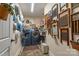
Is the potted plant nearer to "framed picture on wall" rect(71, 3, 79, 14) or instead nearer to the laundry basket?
the laundry basket

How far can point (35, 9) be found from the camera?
8.25 ft

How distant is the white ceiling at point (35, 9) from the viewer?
240 cm

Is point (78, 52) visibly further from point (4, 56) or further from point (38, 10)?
point (4, 56)

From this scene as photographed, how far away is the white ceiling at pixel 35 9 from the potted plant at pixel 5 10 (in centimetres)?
23

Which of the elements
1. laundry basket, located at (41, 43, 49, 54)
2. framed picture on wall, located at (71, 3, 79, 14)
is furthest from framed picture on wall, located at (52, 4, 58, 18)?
laundry basket, located at (41, 43, 49, 54)

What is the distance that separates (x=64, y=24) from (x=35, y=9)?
23.3 inches

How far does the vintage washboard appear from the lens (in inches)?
88.4

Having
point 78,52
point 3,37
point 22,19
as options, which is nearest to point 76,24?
point 78,52

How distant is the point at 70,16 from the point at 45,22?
0.47m

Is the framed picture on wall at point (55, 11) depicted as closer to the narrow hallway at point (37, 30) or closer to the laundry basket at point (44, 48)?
the narrow hallway at point (37, 30)

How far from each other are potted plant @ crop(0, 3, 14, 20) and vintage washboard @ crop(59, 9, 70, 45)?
2.69 ft

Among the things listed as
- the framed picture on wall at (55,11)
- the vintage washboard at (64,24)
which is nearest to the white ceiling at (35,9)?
the framed picture on wall at (55,11)

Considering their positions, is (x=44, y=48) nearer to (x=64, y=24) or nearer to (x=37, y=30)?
(x=37, y=30)

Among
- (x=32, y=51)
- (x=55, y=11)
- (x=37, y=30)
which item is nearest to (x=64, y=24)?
(x=55, y=11)
